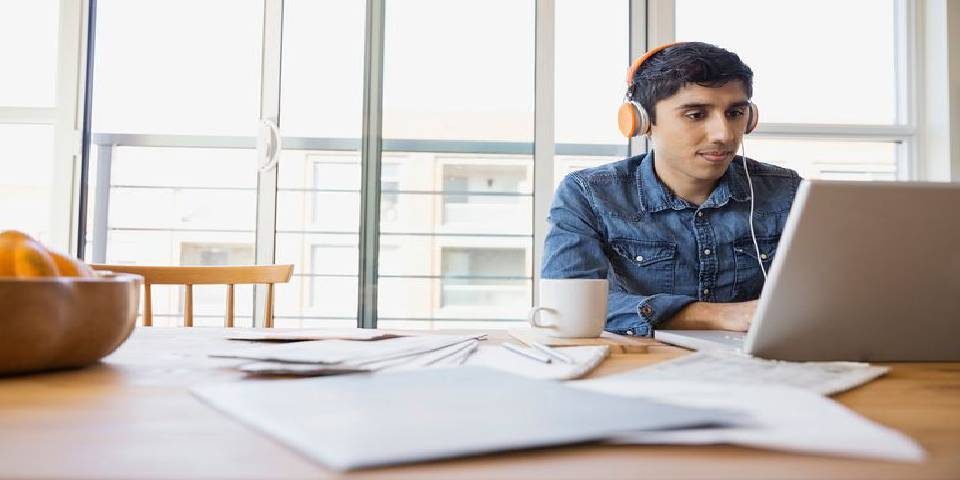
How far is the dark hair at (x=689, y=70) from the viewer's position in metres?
1.43

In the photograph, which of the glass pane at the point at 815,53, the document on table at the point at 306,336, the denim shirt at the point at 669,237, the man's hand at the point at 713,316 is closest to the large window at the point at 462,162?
the glass pane at the point at 815,53

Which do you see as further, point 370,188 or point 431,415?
point 370,188

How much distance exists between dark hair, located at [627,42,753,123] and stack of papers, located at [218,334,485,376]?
0.95 m

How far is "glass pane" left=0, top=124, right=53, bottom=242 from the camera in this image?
8.91 feet

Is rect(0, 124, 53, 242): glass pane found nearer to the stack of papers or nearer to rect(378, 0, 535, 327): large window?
rect(378, 0, 535, 327): large window

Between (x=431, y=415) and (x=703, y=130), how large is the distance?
49.1 inches

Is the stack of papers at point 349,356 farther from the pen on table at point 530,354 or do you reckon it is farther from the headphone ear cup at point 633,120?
the headphone ear cup at point 633,120

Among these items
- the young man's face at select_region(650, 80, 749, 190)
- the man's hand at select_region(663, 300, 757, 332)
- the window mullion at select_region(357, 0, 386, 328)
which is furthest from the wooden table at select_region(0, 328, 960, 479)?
the window mullion at select_region(357, 0, 386, 328)

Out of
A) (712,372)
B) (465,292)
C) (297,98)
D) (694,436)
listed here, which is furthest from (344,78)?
(694,436)

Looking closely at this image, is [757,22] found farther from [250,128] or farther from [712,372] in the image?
[712,372]

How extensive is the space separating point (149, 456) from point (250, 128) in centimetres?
274

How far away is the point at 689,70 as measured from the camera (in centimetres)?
143

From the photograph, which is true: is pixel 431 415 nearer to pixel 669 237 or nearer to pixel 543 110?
pixel 669 237

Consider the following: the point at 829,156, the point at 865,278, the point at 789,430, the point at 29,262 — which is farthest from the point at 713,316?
the point at 829,156
